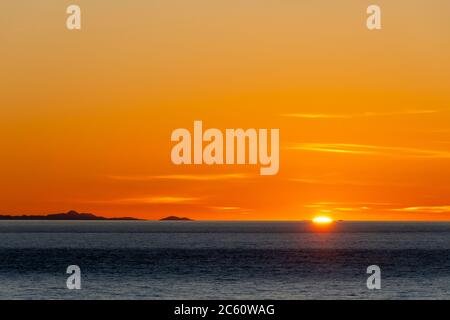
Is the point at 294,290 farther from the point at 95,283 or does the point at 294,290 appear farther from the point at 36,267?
the point at 36,267

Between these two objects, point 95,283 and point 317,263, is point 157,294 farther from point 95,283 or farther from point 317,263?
point 317,263

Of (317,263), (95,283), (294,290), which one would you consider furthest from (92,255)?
(294,290)

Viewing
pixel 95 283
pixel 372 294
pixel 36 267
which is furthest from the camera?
pixel 36 267

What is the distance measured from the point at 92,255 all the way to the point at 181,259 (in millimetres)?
21513

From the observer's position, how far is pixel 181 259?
126m

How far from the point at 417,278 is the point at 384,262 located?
31.0 m

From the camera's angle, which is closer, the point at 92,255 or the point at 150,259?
the point at 150,259

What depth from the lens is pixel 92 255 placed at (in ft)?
461

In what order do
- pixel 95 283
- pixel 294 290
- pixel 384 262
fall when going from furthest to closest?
pixel 384 262
pixel 95 283
pixel 294 290
